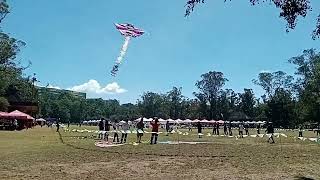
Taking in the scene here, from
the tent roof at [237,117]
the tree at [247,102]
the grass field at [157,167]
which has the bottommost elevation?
the grass field at [157,167]

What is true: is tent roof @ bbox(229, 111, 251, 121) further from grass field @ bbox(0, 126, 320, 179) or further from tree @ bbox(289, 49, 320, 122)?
grass field @ bbox(0, 126, 320, 179)

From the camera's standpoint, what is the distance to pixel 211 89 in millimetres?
177500

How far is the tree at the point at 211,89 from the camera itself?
174875mm

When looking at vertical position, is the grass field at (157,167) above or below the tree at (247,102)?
below

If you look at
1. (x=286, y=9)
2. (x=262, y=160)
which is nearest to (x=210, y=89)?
(x=262, y=160)

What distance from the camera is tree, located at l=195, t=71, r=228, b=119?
174875mm

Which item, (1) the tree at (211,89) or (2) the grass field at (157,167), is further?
(1) the tree at (211,89)

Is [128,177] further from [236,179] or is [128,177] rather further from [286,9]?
[286,9]

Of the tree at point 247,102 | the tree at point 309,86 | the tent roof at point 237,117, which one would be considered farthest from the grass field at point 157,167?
the tree at point 247,102

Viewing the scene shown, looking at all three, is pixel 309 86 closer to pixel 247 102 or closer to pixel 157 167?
pixel 247 102

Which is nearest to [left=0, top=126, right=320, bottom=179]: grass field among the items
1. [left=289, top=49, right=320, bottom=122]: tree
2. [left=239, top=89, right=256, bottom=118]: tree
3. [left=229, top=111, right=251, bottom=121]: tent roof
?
[left=289, top=49, right=320, bottom=122]: tree

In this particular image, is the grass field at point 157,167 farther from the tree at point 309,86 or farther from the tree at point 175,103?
the tree at point 175,103

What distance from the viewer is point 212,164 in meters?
20.3

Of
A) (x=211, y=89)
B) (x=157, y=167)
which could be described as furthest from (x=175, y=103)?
(x=157, y=167)
